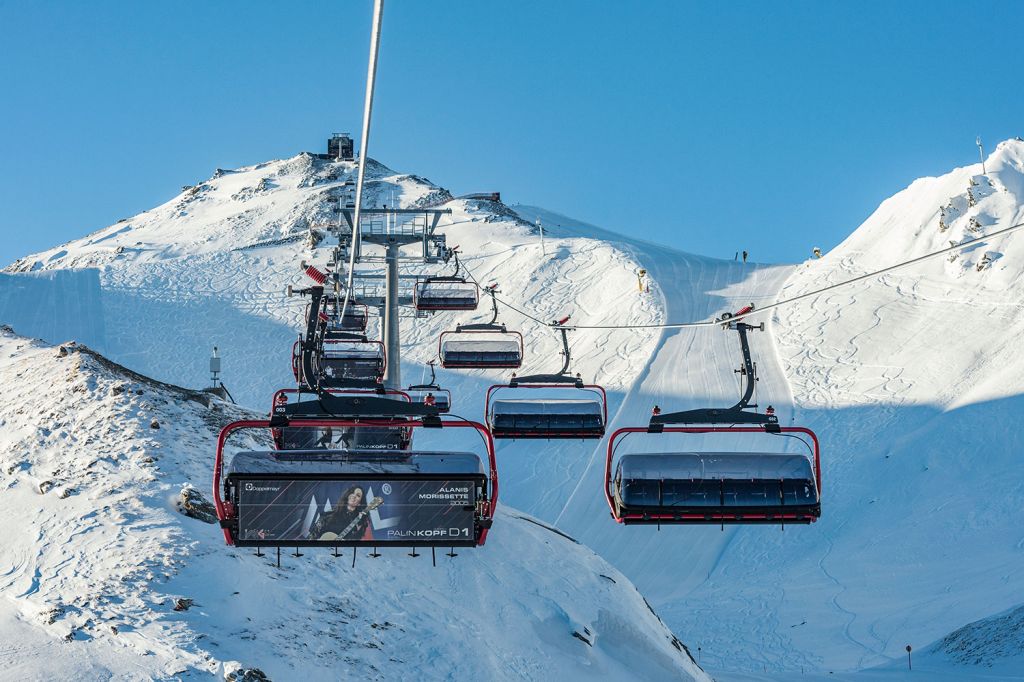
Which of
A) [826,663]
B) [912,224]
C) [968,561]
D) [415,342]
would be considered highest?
[912,224]

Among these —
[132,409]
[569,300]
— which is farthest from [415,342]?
[132,409]

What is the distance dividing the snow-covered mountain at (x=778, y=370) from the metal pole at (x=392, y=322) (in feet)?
20.7

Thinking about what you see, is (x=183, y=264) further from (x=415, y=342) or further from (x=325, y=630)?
(x=325, y=630)

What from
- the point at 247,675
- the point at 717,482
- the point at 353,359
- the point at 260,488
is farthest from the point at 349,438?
the point at 353,359

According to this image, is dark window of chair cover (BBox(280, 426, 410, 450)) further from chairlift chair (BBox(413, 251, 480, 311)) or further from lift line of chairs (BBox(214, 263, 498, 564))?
chairlift chair (BBox(413, 251, 480, 311))

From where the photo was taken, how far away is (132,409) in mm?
21172

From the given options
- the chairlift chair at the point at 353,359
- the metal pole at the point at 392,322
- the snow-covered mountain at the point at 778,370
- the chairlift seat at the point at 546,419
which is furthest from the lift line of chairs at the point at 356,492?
the metal pole at the point at 392,322

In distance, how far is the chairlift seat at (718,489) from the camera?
12.8 metres

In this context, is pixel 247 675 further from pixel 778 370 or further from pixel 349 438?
pixel 778 370

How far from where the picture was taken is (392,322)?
28266 mm

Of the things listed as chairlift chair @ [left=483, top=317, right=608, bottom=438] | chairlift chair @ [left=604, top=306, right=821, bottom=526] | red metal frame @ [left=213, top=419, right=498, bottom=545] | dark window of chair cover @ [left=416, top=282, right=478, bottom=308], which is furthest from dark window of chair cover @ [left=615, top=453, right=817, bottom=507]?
dark window of chair cover @ [left=416, top=282, right=478, bottom=308]

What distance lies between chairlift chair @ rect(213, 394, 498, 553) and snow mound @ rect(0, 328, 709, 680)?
4.30m

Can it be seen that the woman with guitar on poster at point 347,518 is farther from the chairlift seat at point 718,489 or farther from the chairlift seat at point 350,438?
the chairlift seat at point 718,489

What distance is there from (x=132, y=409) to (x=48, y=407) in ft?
4.93
